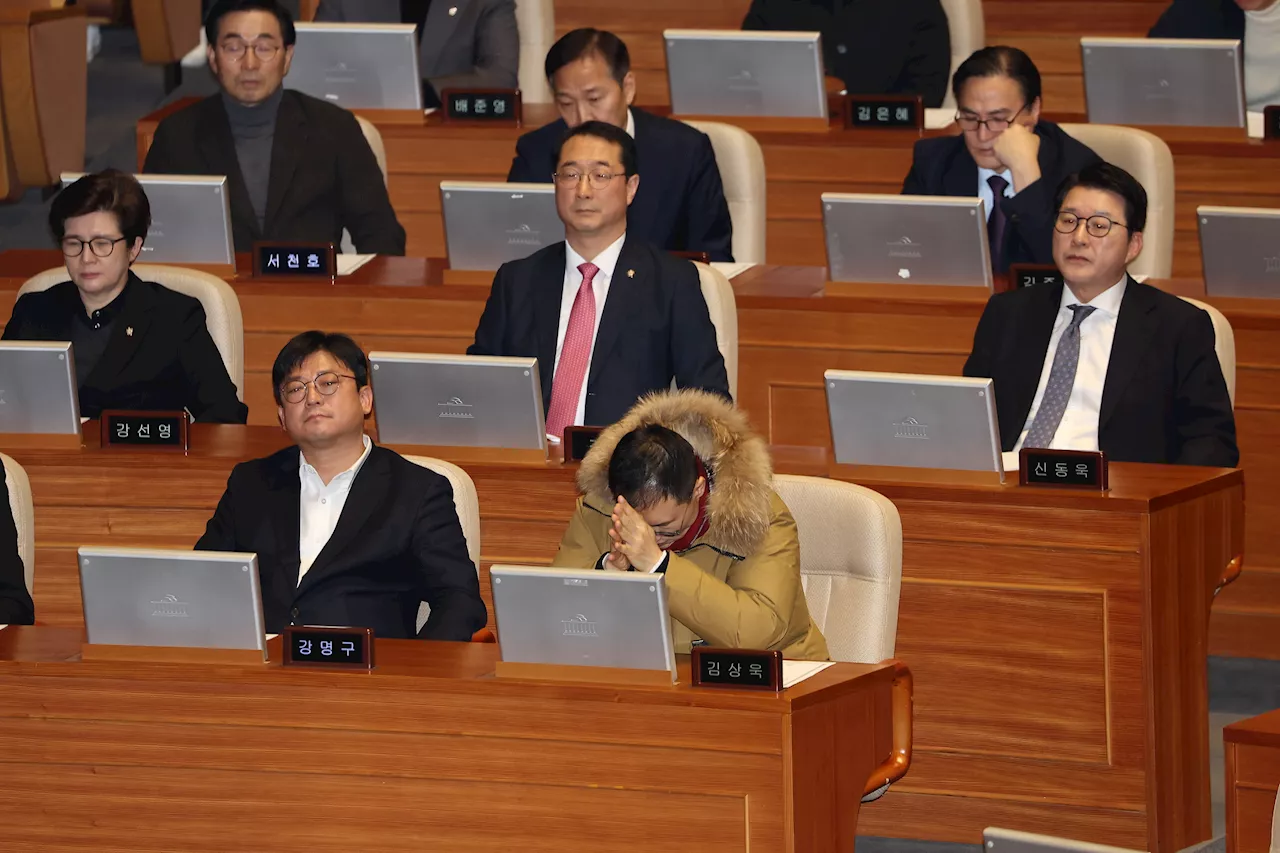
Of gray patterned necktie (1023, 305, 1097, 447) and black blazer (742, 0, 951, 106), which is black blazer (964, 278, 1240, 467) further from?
black blazer (742, 0, 951, 106)

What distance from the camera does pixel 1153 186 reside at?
4594 mm

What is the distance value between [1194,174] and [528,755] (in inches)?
109

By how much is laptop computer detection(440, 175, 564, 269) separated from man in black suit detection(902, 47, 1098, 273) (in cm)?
89

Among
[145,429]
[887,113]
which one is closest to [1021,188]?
[887,113]

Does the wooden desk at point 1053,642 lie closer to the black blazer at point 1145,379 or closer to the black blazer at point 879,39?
the black blazer at point 1145,379

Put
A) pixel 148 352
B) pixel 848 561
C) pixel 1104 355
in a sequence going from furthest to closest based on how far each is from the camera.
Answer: pixel 148 352 → pixel 1104 355 → pixel 848 561

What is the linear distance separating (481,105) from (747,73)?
0.64m

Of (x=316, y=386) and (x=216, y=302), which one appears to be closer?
(x=316, y=386)

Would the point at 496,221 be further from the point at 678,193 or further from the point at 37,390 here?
the point at 37,390

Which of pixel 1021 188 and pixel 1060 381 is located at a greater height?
pixel 1021 188

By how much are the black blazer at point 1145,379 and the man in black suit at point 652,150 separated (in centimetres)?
96

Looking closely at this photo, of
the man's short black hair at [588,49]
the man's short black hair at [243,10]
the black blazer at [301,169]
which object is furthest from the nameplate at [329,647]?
the man's short black hair at [243,10]

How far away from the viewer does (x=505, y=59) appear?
5.78 meters

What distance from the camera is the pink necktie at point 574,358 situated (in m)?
4.09
